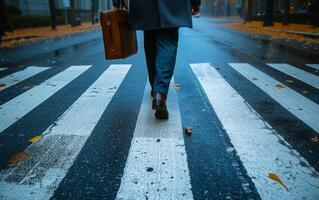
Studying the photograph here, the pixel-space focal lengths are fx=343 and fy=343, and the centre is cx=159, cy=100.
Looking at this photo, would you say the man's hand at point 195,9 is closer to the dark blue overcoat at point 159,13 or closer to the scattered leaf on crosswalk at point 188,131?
the dark blue overcoat at point 159,13

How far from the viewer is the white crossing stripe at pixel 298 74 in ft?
17.0

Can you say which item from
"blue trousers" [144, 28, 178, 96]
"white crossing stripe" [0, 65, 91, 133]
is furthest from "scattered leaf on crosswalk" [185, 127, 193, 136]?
"white crossing stripe" [0, 65, 91, 133]

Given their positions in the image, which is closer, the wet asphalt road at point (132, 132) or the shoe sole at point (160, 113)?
the wet asphalt road at point (132, 132)

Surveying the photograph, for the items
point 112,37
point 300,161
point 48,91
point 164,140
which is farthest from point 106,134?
point 48,91

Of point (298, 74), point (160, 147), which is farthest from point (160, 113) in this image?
point (298, 74)

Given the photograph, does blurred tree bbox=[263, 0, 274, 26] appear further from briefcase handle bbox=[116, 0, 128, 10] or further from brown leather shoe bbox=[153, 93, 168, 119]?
brown leather shoe bbox=[153, 93, 168, 119]

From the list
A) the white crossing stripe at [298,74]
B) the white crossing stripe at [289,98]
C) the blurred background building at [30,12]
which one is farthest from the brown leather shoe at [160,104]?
the blurred background building at [30,12]

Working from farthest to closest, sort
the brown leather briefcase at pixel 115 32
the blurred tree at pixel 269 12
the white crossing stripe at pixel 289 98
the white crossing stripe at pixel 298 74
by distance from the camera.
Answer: the blurred tree at pixel 269 12
the white crossing stripe at pixel 298 74
the brown leather briefcase at pixel 115 32
the white crossing stripe at pixel 289 98

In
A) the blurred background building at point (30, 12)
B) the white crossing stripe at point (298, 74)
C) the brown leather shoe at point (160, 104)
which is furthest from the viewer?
the blurred background building at point (30, 12)

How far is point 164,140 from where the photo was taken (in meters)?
2.85

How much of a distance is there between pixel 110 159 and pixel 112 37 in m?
1.59

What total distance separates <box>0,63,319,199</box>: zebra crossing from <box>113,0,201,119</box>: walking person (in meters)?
0.31

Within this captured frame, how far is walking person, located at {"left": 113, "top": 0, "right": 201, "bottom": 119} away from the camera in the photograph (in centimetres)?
331

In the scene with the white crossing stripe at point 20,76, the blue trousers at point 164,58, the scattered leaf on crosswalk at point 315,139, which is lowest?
the scattered leaf on crosswalk at point 315,139
